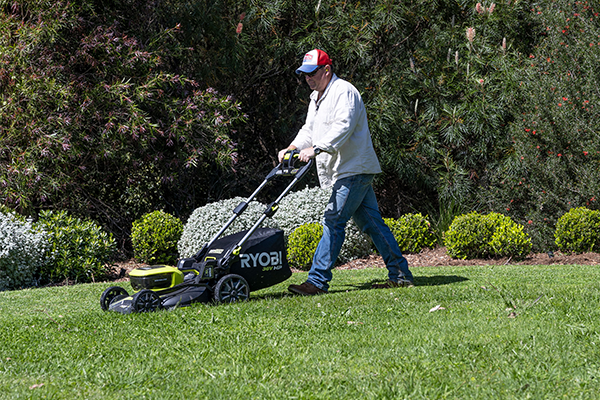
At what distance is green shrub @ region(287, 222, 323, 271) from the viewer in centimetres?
741

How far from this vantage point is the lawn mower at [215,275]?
162 inches

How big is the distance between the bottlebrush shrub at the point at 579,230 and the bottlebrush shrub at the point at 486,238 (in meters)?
0.48

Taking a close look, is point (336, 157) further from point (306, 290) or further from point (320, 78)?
point (306, 290)

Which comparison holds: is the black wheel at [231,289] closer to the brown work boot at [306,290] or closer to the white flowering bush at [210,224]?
the brown work boot at [306,290]

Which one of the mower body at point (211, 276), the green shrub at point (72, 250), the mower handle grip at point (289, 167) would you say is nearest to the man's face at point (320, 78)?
the mower handle grip at point (289, 167)

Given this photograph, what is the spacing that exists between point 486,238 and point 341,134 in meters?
3.91

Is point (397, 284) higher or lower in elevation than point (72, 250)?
lower

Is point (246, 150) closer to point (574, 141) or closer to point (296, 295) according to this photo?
point (574, 141)

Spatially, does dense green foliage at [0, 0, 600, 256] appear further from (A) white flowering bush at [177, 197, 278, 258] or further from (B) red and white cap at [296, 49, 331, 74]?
(B) red and white cap at [296, 49, 331, 74]

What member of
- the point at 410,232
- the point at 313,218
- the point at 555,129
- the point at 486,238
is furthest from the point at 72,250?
the point at 555,129

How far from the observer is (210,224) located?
768 centimetres

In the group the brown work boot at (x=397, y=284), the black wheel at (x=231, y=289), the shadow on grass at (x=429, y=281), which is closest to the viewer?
the black wheel at (x=231, y=289)

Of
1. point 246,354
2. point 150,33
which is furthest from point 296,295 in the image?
point 150,33

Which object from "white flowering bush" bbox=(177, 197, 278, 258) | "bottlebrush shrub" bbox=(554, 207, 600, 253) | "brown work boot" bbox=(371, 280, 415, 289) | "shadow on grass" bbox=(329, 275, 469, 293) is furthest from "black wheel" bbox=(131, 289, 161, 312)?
"bottlebrush shrub" bbox=(554, 207, 600, 253)
